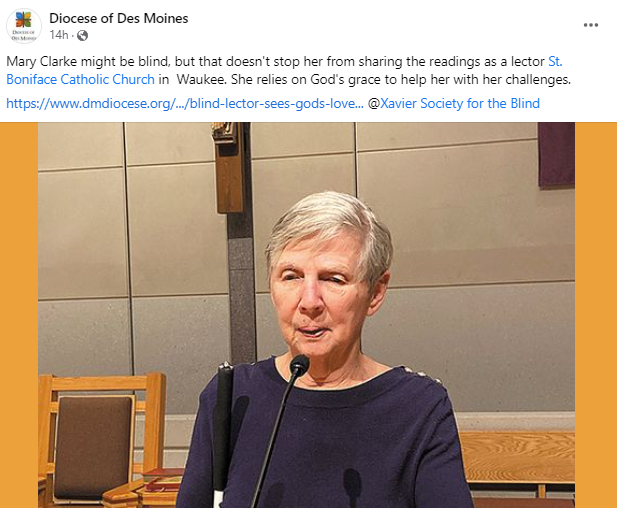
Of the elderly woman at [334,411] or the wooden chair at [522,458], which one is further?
the wooden chair at [522,458]

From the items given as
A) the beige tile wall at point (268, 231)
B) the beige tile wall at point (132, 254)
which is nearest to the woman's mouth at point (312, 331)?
the beige tile wall at point (268, 231)

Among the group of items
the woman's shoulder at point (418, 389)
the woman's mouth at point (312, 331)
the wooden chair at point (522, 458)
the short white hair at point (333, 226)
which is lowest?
the wooden chair at point (522, 458)

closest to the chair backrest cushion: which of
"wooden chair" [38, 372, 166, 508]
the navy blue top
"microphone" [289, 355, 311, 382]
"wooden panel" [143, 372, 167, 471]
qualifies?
"wooden chair" [38, 372, 166, 508]

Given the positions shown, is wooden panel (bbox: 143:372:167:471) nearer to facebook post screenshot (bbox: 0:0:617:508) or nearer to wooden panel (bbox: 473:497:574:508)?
facebook post screenshot (bbox: 0:0:617:508)

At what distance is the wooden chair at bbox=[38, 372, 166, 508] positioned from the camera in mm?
3033

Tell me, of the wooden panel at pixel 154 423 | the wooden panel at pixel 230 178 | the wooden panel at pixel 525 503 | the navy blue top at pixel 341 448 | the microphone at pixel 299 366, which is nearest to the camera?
the microphone at pixel 299 366

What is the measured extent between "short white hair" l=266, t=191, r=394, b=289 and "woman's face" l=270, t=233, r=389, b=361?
0.01 meters

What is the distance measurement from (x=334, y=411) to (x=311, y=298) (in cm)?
19
